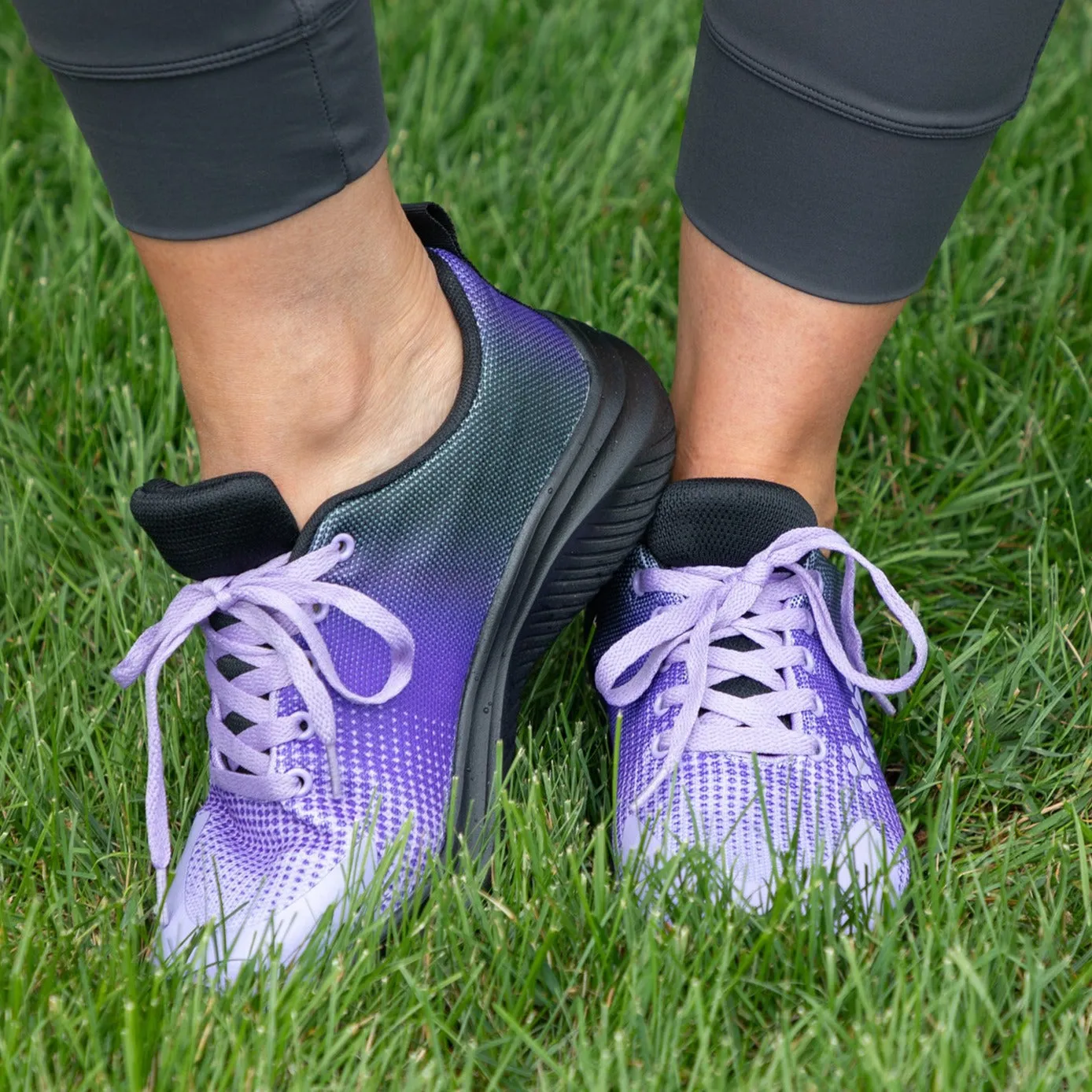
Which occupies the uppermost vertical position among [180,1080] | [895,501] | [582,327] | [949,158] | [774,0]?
[774,0]

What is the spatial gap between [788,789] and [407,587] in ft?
1.29

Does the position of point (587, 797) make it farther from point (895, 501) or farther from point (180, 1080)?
point (895, 501)

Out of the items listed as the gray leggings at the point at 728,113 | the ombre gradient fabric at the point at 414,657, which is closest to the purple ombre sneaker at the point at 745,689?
the ombre gradient fabric at the point at 414,657

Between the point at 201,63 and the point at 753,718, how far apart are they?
2.39 ft

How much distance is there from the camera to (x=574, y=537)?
1295 mm

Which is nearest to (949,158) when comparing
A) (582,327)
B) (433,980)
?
(582,327)

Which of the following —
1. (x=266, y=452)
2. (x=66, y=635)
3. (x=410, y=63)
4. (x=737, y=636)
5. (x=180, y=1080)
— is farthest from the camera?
(x=410, y=63)

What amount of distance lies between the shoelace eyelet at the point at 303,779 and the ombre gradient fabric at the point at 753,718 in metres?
0.28

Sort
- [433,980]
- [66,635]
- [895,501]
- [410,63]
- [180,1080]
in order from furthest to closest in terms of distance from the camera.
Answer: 1. [410,63]
2. [895,501]
3. [66,635]
4. [433,980]
5. [180,1080]

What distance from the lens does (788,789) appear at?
3.68 ft

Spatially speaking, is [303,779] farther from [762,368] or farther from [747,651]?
[762,368]

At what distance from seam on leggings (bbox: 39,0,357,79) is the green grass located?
638 millimetres

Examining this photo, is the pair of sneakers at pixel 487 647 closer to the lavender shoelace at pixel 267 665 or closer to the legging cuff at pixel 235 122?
the lavender shoelace at pixel 267 665

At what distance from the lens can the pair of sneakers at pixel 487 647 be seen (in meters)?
1.09
